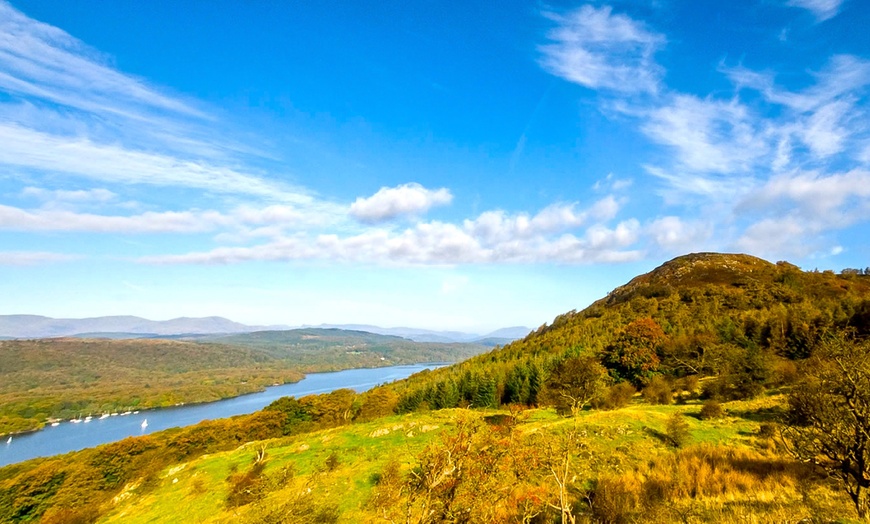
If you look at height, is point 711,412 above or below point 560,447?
below

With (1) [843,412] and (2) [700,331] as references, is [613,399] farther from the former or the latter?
(2) [700,331]

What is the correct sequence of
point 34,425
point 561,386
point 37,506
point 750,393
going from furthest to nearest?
Result: point 34,425
point 37,506
point 561,386
point 750,393

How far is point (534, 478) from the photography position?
918 inches

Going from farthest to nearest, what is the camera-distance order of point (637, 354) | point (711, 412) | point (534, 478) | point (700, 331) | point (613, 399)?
point (700, 331)
point (637, 354)
point (613, 399)
point (711, 412)
point (534, 478)

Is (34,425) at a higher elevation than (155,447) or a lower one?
lower

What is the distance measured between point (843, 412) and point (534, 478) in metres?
16.7

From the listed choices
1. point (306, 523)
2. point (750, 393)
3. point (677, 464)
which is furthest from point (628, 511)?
point (750, 393)

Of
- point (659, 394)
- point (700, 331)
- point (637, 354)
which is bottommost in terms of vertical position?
point (659, 394)

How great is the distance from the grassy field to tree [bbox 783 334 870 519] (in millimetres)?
1343

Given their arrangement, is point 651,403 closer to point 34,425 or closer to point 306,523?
point 306,523

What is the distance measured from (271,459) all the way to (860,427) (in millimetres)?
46461

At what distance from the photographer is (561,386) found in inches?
1966

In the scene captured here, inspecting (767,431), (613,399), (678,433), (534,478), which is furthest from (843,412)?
(613,399)

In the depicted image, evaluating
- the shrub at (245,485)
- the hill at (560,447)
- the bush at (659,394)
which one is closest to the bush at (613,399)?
the hill at (560,447)
